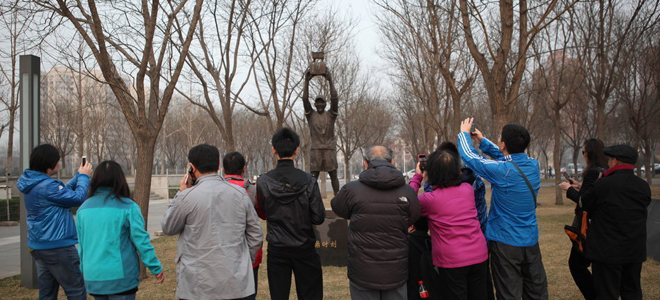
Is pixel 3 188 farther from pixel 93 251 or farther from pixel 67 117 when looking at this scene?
pixel 93 251

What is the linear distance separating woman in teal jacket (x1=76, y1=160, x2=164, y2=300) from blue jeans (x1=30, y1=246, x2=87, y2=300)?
3.39 feet

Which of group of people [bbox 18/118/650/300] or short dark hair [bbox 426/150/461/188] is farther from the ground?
short dark hair [bbox 426/150/461/188]

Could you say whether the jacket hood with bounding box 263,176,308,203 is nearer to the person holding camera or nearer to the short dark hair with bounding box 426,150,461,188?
the short dark hair with bounding box 426,150,461,188

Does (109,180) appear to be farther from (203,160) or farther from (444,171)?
(444,171)

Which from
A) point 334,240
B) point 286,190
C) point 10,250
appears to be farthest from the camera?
point 10,250

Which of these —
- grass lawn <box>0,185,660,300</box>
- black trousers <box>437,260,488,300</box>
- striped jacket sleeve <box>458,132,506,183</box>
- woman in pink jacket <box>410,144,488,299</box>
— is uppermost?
striped jacket sleeve <box>458,132,506,183</box>

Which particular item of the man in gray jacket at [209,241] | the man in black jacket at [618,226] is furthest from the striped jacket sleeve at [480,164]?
the man in gray jacket at [209,241]

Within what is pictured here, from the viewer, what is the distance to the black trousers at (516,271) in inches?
144

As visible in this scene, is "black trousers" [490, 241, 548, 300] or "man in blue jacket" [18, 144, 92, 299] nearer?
"black trousers" [490, 241, 548, 300]

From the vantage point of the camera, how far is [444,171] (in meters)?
3.41

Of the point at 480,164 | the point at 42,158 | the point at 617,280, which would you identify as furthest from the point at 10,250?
the point at 617,280

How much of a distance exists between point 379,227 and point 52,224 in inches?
121

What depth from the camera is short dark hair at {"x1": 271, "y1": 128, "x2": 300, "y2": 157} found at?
145 inches

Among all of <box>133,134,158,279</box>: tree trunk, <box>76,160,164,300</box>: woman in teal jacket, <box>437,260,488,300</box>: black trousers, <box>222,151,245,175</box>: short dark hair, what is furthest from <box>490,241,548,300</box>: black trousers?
<box>133,134,158,279</box>: tree trunk
